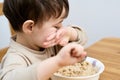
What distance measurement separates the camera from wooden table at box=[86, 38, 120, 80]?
30.9 inches

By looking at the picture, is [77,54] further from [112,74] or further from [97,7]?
[97,7]

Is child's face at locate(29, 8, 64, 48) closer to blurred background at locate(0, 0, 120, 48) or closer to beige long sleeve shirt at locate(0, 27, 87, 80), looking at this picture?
beige long sleeve shirt at locate(0, 27, 87, 80)

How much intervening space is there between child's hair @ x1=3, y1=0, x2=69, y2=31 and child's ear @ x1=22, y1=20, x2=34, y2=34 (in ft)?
0.05

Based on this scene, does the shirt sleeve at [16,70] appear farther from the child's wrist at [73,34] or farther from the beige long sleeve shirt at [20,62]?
the child's wrist at [73,34]

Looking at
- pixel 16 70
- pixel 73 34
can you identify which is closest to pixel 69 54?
pixel 16 70

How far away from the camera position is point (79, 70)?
71 cm

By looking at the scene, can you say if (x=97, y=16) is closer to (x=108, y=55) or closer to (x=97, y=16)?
(x=97, y=16)

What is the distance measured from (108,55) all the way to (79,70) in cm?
27

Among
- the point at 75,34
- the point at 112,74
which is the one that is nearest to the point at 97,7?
the point at 75,34

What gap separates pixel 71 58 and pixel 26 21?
0.21 m

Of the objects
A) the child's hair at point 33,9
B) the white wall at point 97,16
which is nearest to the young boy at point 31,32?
the child's hair at point 33,9

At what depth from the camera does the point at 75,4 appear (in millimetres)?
2227

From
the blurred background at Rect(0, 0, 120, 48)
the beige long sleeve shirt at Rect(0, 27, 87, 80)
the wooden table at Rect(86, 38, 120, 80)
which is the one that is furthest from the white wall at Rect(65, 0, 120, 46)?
the beige long sleeve shirt at Rect(0, 27, 87, 80)

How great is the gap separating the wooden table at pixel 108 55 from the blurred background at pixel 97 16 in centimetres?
97
